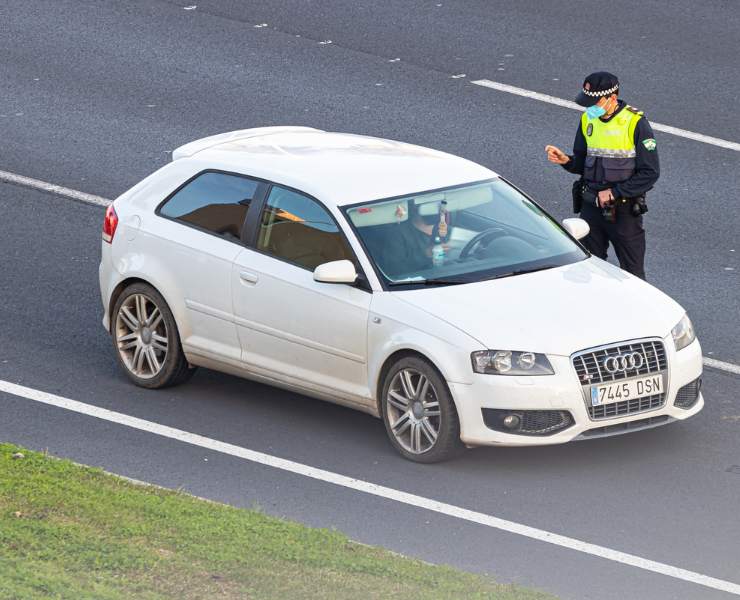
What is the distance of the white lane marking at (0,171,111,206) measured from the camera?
14.6 meters

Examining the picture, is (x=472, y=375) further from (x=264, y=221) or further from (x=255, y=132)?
(x=255, y=132)

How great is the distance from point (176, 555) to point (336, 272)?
103 inches

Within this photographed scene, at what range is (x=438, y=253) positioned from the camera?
1046 cm

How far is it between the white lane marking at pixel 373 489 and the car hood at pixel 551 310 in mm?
1010

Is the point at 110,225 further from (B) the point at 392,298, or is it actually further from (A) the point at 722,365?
(A) the point at 722,365

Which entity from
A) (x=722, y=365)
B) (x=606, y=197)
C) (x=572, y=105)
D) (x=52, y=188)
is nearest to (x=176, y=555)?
(x=722, y=365)

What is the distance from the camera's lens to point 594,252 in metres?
12.4

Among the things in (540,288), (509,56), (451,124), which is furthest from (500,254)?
(509,56)

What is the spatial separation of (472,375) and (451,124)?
690cm

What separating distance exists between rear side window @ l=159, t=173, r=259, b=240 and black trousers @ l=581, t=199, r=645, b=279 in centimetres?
270

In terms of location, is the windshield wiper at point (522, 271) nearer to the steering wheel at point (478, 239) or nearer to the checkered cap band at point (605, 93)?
the steering wheel at point (478, 239)

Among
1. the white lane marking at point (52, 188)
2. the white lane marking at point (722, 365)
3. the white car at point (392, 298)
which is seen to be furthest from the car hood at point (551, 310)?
the white lane marking at point (52, 188)

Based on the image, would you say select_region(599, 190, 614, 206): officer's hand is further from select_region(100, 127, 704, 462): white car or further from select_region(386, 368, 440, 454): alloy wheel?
select_region(386, 368, 440, 454): alloy wheel

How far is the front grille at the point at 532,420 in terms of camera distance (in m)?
9.62
